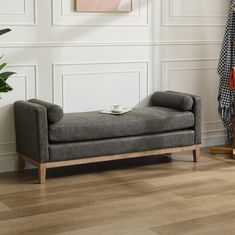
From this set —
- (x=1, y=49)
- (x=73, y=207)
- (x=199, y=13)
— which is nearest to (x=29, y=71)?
(x=1, y=49)

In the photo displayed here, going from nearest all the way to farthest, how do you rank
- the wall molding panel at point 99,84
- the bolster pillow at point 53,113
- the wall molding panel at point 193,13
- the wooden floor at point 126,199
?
the wooden floor at point 126,199 < the bolster pillow at point 53,113 < the wall molding panel at point 99,84 < the wall molding panel at point 193,13

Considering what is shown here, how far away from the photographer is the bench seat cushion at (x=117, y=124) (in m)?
4.52

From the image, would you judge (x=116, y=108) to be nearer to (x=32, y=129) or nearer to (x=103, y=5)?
(x=32, y=129)

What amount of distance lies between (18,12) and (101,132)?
46.8 inches

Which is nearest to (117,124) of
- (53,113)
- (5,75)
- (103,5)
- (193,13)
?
(53,113)

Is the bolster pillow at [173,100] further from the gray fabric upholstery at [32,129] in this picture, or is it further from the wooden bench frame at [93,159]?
the gray fabric upholstery at [32,129]

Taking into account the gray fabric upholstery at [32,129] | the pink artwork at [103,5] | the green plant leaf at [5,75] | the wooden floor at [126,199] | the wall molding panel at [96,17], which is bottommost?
the wooden floor at [126,199]

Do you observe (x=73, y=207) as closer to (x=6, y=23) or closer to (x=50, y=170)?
(x=50, y=170)

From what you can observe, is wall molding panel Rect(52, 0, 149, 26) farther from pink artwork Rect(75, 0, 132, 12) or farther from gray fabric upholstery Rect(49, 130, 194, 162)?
gray fabric upholstery Rect(49, 130, 194, 162)

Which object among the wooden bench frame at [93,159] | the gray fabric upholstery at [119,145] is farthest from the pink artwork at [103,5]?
the wooden bench frame at [93,159]

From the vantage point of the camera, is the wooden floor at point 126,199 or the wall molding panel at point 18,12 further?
the wall molding panel at point 18,12

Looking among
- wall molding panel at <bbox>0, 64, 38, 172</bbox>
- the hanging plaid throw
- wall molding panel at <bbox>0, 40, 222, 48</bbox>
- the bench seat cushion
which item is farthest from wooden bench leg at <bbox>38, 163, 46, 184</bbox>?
the hanging plaid throw

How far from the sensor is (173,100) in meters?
5.19

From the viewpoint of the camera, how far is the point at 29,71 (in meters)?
4.88
